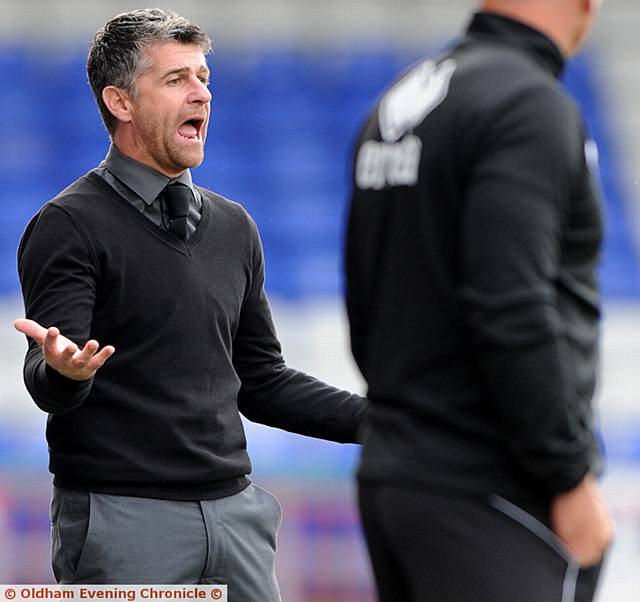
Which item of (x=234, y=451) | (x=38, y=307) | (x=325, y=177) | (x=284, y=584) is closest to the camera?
(x=38, y=307)

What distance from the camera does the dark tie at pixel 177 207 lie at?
8.69ft

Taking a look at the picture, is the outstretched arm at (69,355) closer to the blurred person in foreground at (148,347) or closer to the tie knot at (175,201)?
the blurred person in foreground at (148,347)

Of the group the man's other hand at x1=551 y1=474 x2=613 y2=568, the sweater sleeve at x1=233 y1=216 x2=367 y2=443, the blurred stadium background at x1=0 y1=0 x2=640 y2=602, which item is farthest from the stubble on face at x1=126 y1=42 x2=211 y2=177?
the blurred stadium background at x1=0 y1=0 x2=640 y2=602

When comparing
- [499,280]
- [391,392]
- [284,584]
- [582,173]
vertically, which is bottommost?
[284,584]

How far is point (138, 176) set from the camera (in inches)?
105

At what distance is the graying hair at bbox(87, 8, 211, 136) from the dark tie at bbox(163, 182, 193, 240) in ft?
0.67

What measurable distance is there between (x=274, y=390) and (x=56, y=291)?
587mm

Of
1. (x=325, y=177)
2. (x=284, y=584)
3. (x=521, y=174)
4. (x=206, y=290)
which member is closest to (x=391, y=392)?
(x=521, y=174)

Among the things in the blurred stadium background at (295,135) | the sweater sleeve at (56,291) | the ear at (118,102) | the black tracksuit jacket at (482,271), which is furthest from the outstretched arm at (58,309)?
the blurred stadium background at (295,135)

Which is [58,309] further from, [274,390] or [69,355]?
[274,390]

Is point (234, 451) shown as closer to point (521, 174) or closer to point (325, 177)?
point (521, 174)

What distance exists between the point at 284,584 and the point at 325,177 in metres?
5.26

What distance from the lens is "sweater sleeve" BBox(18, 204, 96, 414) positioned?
2.39m

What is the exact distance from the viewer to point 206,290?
2611mm
